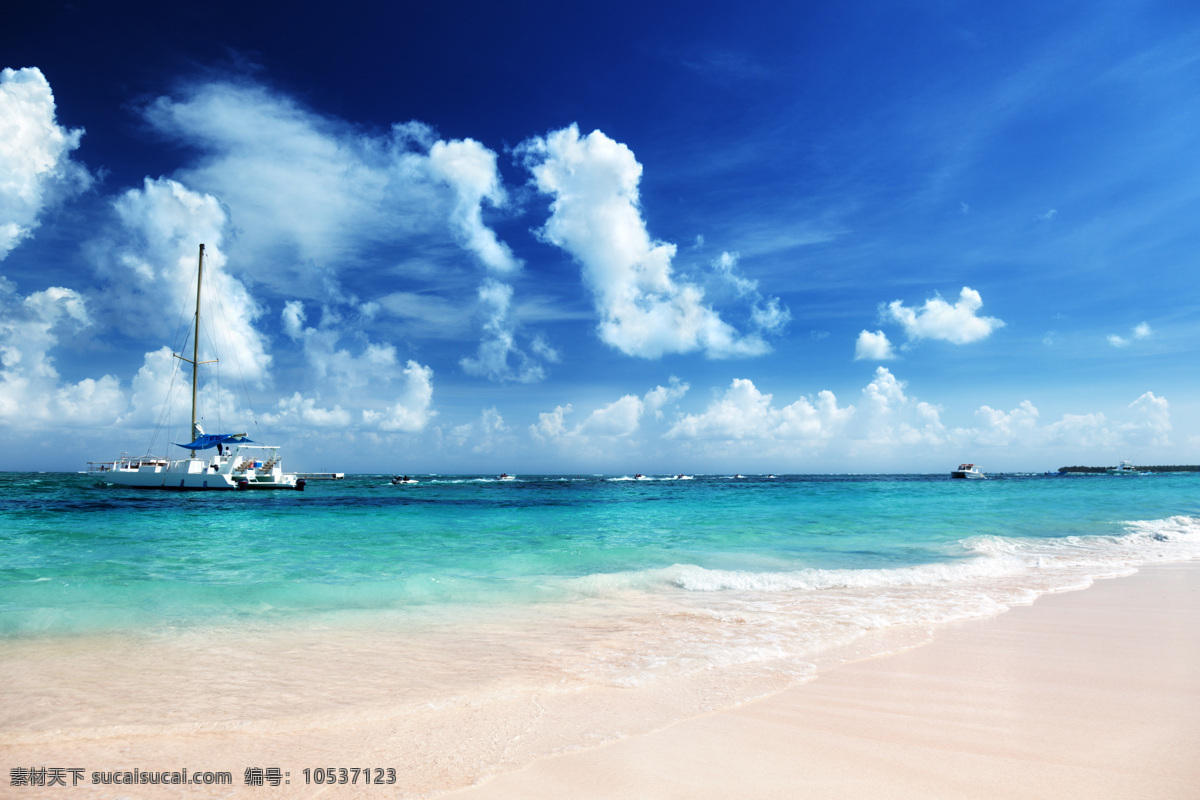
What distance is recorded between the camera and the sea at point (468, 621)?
4414 mm

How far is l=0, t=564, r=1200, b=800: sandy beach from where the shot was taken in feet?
10.5

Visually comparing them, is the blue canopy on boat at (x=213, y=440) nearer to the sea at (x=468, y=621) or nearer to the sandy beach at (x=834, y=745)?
the sea at (x=468, y=621)

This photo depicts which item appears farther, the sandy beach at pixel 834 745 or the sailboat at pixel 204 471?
the sailboat at pixel 204 471

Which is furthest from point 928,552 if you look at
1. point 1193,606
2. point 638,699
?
point 638,699

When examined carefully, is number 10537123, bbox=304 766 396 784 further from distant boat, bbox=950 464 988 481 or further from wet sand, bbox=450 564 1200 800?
distant boat, bbox=950 464 988 481

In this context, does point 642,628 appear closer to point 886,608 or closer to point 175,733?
point 886,608

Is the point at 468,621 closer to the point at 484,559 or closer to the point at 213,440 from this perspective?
the point at 484,559

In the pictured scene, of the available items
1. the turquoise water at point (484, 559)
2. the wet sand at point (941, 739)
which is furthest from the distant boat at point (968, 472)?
the wet sand at point (941, 739)

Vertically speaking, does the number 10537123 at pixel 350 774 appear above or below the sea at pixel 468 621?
above

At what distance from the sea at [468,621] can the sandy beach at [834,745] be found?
0.27 ft

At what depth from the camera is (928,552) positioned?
1460cm

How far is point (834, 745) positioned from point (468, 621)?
5.42 metres

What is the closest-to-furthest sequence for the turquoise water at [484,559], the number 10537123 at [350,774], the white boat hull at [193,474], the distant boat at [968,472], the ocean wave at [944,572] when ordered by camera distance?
the number 10537123 at [350,774] < the turquoise water at [484,559] < the ocean wave at [944,572] < the white boat hull at [193,474] < the distant boat at [968,472]

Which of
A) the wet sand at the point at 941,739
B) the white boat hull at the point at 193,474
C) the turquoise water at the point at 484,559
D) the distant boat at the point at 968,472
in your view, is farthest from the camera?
the distant boat at the point at 968,472
